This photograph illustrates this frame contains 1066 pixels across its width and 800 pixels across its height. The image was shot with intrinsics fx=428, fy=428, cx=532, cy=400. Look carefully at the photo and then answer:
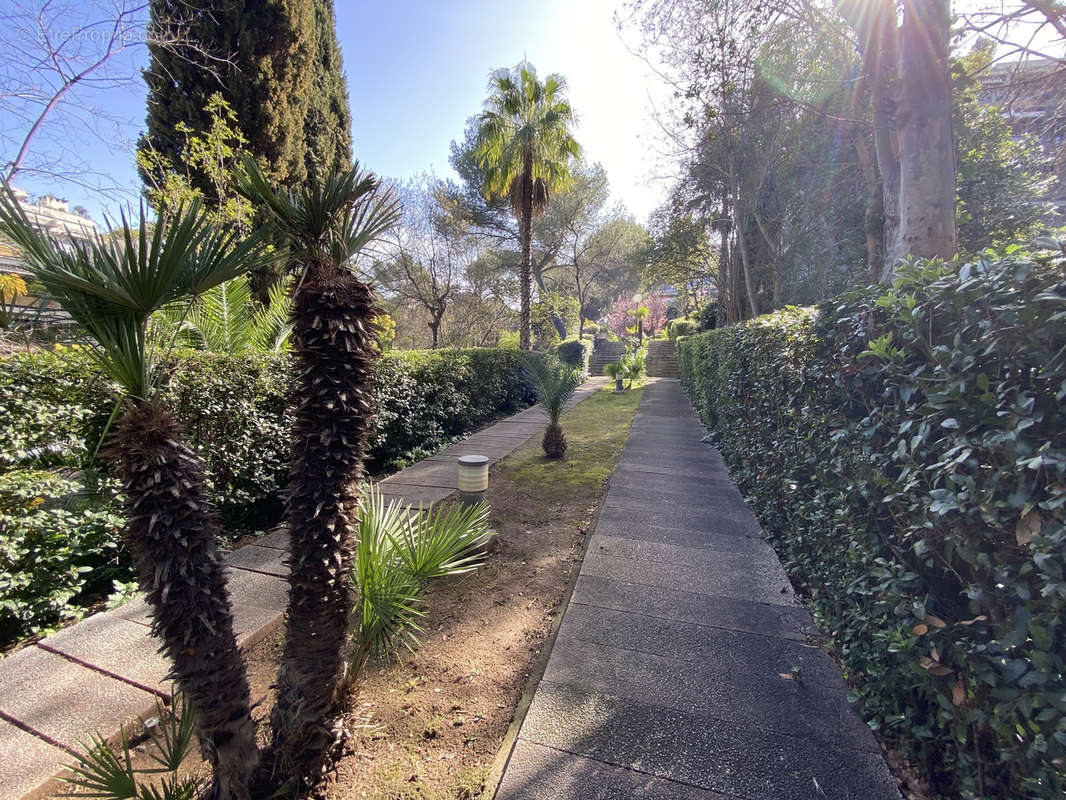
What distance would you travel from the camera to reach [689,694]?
84.1 inches

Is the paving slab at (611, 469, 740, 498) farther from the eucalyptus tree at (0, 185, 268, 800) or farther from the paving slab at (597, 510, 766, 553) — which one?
the eucalyptus tree at (0, 185, 268, 800)

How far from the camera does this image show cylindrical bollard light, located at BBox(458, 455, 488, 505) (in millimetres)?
3768

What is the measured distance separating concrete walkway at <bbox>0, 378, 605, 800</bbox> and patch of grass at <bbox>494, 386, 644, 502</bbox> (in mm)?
2938

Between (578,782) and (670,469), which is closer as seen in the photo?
(578,782)

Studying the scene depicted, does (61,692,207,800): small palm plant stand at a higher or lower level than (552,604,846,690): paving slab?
higher

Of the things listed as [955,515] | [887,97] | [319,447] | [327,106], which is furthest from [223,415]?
[327,106]

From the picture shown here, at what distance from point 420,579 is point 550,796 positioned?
3.18 ft

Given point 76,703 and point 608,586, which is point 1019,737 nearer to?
point 608,586

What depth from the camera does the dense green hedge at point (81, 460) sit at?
2.53m

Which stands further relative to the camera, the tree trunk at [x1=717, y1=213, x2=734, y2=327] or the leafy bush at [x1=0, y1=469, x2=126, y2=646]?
the tree trunk at [x1=717, y1=213, x2=734, y2=327]

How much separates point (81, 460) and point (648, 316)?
32.6m

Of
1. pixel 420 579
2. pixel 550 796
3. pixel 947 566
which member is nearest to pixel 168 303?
pixel 420 579

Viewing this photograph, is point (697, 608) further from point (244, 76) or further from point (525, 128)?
point (525, 128)

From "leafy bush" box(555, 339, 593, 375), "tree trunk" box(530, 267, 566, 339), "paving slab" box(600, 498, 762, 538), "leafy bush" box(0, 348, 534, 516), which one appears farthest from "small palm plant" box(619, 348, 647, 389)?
"paving slab" box(600, 498, 762, 538)
